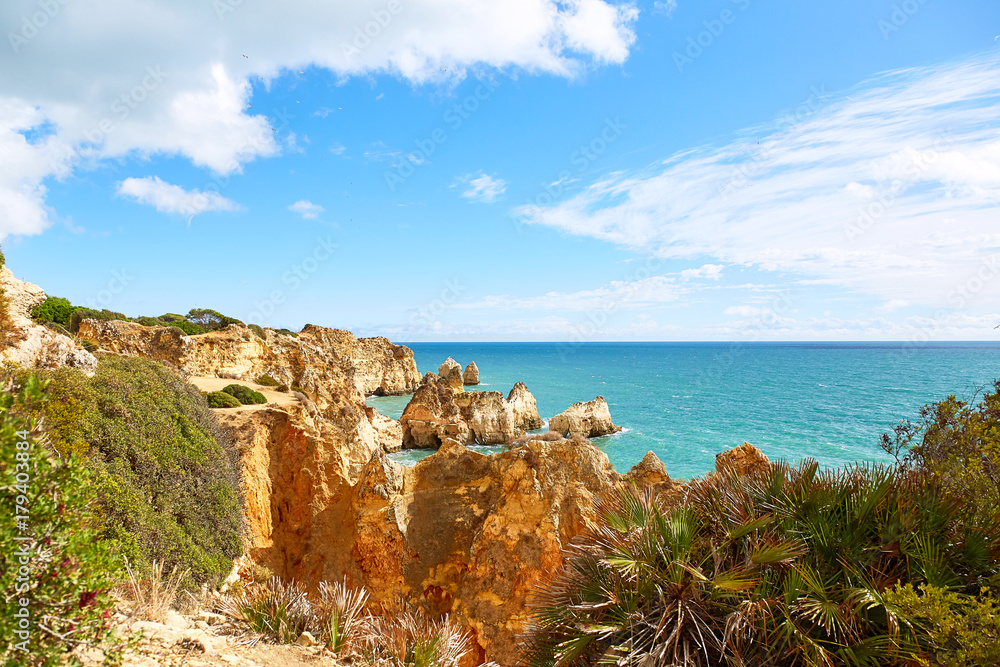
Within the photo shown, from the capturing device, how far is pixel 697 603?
17.4 feet

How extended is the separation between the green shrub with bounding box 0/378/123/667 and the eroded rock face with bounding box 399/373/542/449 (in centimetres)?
3894

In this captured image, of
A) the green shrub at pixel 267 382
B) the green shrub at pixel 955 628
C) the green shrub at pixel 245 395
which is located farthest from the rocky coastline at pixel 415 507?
the green shrub at pixel 267 382

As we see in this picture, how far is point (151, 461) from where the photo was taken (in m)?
9.75

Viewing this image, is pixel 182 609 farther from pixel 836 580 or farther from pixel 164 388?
pixel 836 580

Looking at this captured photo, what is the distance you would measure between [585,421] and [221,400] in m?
35.8

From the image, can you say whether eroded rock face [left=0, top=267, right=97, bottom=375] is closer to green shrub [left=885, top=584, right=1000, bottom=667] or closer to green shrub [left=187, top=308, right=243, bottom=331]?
green shrub [left=885, top=584, right=1000, bottom=667]

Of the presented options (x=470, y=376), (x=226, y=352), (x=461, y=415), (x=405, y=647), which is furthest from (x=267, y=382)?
(x=470, y=376)

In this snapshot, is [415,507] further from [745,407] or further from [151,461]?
[745,407]

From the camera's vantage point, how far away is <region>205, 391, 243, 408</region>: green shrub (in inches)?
706

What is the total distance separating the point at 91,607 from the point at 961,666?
22.5 ft

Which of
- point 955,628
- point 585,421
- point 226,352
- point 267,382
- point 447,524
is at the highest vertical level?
point 226,352

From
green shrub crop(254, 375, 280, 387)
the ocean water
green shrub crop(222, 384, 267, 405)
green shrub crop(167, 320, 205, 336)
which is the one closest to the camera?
green shrub crop(222, 384, 267, 405)

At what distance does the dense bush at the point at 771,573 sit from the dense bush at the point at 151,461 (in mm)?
6917

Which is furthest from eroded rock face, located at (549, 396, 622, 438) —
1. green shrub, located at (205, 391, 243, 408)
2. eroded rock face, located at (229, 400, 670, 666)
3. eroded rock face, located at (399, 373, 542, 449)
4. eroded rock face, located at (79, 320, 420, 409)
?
eroded rock face, located at (229, 400, 670, 666)
